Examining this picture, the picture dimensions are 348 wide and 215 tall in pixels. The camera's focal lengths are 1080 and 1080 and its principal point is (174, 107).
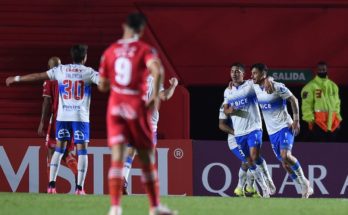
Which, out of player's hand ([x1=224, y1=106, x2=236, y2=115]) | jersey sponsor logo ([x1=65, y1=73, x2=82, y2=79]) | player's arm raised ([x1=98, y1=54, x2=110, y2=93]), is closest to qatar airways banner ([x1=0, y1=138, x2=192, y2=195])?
player's hand ([x1=224, y1=106, x2=236, y2=115])

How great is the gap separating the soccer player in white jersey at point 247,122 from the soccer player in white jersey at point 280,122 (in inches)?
16.1

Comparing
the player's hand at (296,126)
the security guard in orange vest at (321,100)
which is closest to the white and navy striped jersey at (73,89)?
the player's hand at (296,126)

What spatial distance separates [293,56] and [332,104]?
1789 millimetres

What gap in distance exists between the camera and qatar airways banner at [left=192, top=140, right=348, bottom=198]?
1947 cm

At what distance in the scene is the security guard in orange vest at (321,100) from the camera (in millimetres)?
20484

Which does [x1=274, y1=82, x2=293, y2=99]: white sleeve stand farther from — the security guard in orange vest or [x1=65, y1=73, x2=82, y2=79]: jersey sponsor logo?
the security guard in orange vest

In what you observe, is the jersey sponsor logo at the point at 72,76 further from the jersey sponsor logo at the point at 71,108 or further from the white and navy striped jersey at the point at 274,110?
the white and navy striped jersey at the point at 274,110

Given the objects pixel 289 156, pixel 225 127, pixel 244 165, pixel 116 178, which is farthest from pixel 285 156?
pixel 116 178

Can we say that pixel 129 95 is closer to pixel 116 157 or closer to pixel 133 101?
pixel 133 101

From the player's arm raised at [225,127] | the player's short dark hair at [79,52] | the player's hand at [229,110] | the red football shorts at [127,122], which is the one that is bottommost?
the red football shorts at [127,122]

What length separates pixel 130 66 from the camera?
10.4m

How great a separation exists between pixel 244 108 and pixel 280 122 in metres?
0.91

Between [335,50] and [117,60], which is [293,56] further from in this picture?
[117,60]

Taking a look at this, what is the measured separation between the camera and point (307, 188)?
17.0 metres
